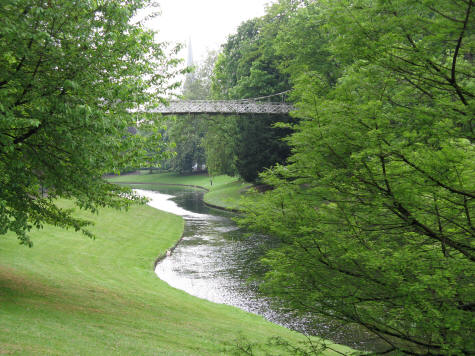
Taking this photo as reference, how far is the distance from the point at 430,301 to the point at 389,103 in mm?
2858

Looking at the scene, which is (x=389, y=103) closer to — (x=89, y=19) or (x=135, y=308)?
(x=89, y=19)

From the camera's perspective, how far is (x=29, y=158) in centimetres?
950

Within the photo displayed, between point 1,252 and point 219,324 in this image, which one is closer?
point 219,324

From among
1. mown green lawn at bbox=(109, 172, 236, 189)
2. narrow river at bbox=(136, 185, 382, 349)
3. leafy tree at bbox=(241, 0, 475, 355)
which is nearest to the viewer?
leafy tree at bbox=(241, 0, 475, 355)

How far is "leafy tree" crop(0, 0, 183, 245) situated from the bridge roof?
1231 inches

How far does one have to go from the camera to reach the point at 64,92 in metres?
8.40

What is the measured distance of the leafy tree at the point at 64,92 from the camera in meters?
7.71

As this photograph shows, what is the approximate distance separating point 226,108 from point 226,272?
1016 inches

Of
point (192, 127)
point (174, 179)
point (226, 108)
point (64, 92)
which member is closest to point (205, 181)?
point (174, 179)

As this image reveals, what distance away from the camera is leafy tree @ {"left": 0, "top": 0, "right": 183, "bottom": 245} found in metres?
7.71

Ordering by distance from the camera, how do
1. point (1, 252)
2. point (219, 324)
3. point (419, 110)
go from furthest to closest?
point (1, 252)
point (219, 324)
point (419, 110)

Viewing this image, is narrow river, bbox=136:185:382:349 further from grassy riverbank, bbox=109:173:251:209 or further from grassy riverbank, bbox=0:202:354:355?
grassy riverbank, bbox=109:173:251:209

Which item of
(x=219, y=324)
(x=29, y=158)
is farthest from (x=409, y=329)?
(x=29, y=158)

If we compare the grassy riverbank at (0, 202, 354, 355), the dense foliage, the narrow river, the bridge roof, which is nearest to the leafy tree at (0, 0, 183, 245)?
the grassy riverbank at (0, 202, 354, 355)
